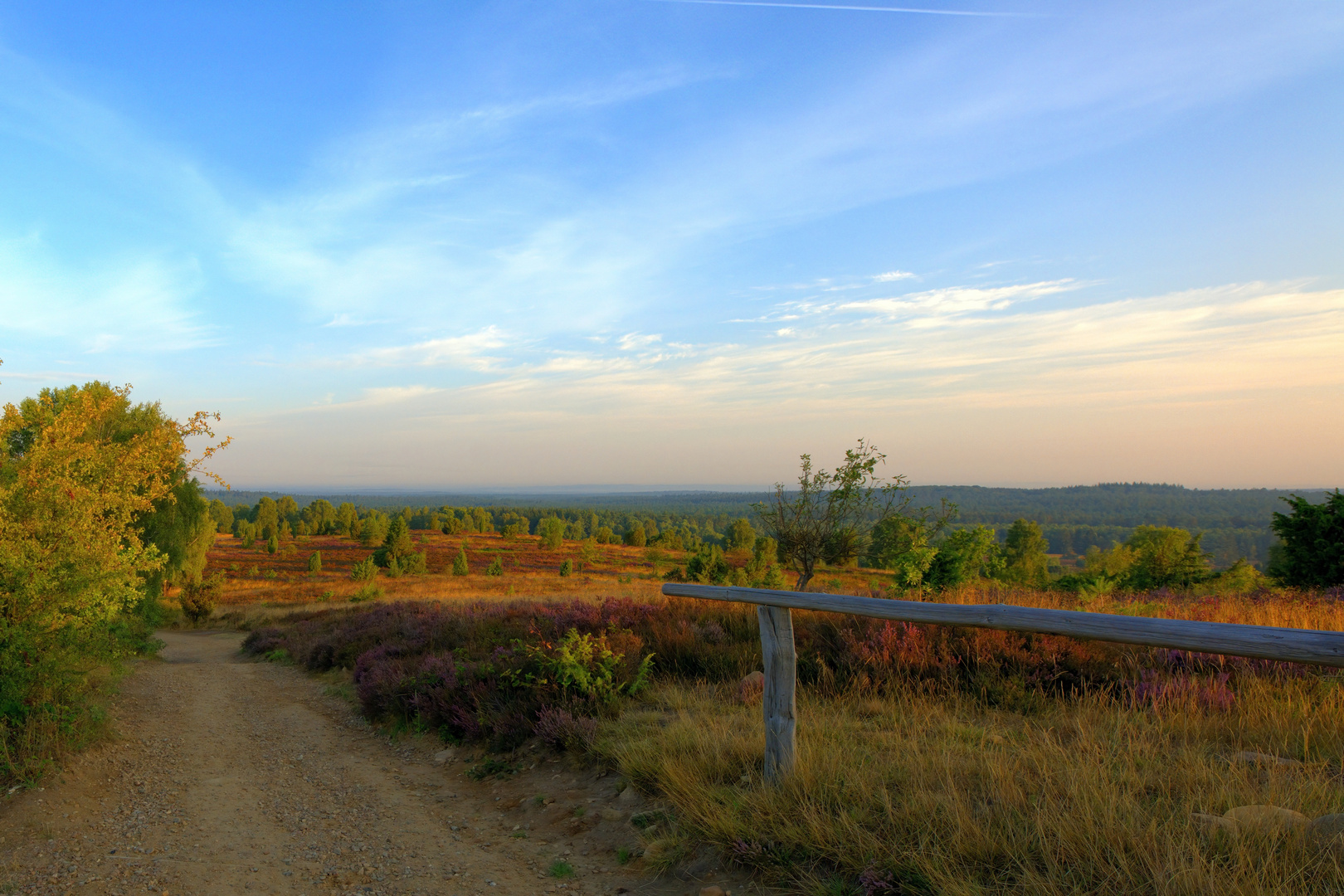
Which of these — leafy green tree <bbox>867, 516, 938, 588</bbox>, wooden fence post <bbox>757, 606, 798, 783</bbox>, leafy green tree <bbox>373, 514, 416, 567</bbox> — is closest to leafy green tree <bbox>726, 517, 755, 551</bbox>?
leafy green tree <bbox>373, 514, 416, 567</bbox>

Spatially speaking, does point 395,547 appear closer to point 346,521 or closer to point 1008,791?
point 1008,791

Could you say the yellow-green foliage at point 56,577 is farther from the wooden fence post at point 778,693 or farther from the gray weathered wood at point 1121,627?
the gray weathered wood at point 1121,627

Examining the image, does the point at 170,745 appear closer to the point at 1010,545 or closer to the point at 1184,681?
the point at 1184,681

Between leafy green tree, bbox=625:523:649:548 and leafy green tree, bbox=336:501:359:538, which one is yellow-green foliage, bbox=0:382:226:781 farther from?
leafy green tree, bbox=336:501:359:538

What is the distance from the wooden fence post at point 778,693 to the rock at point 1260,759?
2.80 metres

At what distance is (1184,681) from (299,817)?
26.9ft

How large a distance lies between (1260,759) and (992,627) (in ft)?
8.69

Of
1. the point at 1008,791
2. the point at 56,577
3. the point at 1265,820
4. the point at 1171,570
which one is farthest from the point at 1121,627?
the point at 1171,570

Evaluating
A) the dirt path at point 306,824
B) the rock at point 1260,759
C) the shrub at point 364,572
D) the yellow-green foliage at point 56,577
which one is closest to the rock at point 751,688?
the dirt path at point 306,824

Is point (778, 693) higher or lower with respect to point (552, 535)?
higher

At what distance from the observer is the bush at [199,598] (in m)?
28.3

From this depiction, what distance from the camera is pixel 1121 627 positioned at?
3.21m

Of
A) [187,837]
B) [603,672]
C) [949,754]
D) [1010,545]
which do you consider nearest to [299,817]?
[187,837]

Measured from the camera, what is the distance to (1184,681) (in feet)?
20.0
